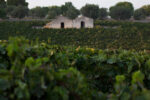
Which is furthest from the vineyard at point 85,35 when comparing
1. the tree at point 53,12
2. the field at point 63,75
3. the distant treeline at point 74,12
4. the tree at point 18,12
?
the field at point 63,75

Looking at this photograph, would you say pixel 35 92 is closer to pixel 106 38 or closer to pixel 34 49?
pixel 34 49

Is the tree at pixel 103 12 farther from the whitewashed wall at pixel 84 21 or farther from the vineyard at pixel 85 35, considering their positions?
the vineyard at pixel 85 35

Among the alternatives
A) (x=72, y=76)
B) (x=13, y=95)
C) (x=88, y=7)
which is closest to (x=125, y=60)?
(x=72, y=76)

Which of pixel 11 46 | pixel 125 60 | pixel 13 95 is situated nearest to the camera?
pixel 13 95

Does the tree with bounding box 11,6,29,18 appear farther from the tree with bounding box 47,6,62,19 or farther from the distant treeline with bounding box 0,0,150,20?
the tree with bounding box 47,6,62,19

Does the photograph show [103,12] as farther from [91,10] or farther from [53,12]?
[53,12]

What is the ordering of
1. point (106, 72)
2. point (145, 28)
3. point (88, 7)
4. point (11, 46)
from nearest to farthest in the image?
point (11, 46), point (106, 72), point (145, 28), point (88, 7)

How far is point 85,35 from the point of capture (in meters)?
37.8

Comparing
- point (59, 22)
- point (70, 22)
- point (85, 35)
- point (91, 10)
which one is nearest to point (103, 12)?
point (91, 10)

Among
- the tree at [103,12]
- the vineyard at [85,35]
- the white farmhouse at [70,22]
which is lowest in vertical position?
the vineyard at [85,35]

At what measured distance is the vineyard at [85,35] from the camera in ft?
112

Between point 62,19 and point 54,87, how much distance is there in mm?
42811

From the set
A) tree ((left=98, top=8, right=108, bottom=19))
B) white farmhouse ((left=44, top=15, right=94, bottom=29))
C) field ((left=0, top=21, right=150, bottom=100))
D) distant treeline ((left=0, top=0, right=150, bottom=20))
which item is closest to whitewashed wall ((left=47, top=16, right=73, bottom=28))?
white farmhouse ((left=44, top=15, right=94, bottom=29))

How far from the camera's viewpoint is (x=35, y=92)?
195 centimetres
